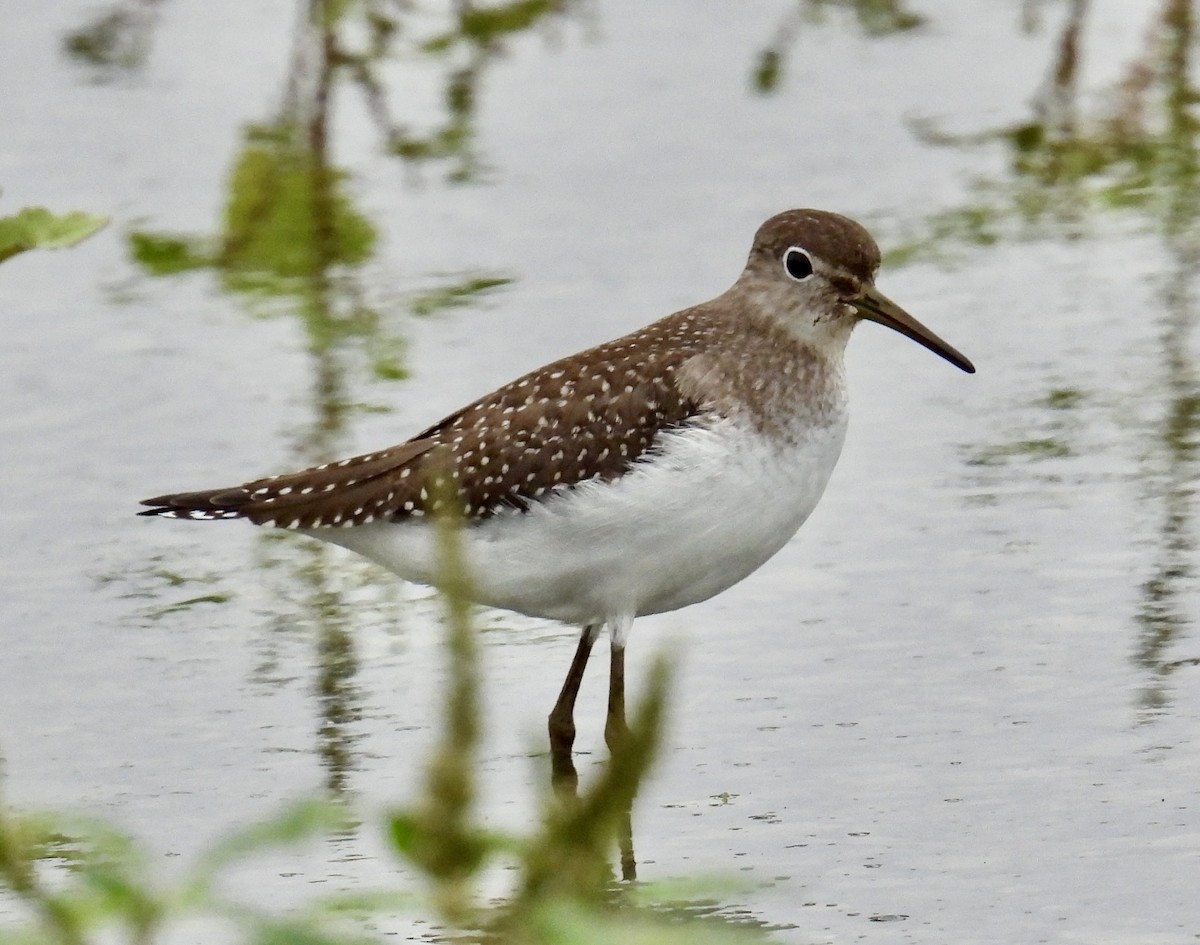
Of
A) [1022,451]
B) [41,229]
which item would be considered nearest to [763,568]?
[1022,451]

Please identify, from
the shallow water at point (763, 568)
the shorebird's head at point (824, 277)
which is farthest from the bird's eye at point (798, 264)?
the shallow water at point (763, 568)

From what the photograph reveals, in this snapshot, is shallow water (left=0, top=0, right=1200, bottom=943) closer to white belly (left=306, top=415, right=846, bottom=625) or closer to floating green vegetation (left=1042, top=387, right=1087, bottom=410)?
floating green vegetation (left=1042, top=387, right=1087, bottom=410)

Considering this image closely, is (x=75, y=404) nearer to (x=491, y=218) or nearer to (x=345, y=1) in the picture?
(x=491, y=218)

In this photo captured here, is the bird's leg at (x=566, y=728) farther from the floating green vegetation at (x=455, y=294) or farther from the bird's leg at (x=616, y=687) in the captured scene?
the floating green vegetation at (x=455, y=294)

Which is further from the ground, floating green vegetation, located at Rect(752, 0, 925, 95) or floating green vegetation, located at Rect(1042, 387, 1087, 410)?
floating green vegetation, located at Rect(752, 0, 925, 95)

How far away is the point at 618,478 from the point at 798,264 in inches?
43.0

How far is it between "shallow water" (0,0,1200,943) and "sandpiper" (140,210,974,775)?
16.9 inches

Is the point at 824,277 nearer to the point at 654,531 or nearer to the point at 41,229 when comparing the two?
the point at 654,531

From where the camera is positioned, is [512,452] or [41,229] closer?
[41,229]

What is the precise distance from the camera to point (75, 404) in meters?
9.41

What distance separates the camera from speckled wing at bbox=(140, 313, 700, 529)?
6.51 metres

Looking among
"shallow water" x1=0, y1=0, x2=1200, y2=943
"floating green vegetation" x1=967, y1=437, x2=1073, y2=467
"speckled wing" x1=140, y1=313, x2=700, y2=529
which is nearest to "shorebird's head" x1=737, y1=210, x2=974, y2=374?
"speckled wing" x1=140, y1=313, x2=700, y2=529

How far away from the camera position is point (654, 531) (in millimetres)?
6391

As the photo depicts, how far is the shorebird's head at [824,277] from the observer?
7.00 meters
